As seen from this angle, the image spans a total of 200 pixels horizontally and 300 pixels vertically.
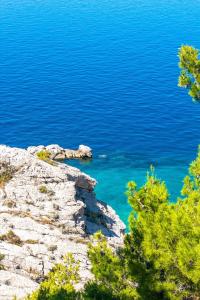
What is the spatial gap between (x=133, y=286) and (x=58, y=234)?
1491 centimetres

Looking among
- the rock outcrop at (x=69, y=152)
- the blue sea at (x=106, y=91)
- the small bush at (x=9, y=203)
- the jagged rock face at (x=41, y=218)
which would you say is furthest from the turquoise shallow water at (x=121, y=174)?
the small bush at (x=9, y=203)

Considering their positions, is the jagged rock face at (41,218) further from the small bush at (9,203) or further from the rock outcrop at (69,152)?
the rock outcrop at (69,152)

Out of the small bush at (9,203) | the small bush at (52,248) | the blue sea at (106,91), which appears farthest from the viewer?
the blue sea at (106,91)

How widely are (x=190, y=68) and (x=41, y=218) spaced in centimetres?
1754

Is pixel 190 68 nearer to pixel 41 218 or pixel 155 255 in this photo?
pixel 155 255

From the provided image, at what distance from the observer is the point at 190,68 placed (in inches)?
1207

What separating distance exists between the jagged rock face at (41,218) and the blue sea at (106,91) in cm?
1805

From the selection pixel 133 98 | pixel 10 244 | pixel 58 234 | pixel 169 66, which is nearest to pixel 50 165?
pixel 58 234

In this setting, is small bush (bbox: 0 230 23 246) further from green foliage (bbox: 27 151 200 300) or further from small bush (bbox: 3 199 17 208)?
green foliage (bbox: 27 151 200 300)

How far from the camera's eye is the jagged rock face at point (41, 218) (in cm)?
3195

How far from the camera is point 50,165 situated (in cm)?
4341

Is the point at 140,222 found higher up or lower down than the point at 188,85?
lower down

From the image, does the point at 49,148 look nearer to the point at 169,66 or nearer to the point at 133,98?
the point at 133,98

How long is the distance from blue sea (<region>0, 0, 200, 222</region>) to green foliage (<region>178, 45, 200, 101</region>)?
33344 mm
